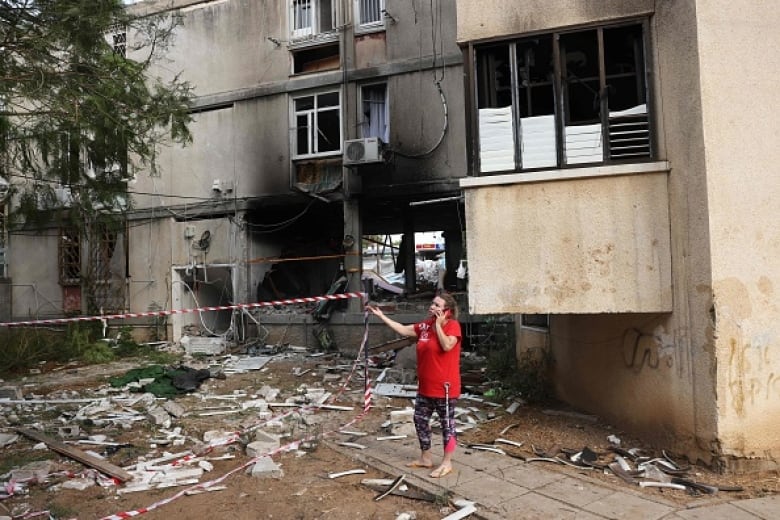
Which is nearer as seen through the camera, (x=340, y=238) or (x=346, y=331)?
A: (x=346, y=331)

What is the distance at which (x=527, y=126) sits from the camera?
641 centimetres

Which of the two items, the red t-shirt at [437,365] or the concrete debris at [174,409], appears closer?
the red t-shirt at [437,365]

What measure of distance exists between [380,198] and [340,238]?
3.21 meters

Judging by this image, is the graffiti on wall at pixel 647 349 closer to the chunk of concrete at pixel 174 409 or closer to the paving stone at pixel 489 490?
the paving stone at pixel 489 490

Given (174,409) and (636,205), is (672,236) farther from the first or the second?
(174,409)

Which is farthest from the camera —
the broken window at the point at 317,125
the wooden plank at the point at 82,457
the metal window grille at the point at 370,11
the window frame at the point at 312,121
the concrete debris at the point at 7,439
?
the broken window at the point at 317,125

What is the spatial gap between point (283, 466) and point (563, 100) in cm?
508

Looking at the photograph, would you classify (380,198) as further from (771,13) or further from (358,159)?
(771,13)

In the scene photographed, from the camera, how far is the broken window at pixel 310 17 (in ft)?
50.6

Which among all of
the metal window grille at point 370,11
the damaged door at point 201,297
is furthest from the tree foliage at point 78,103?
the damaged door at point 201,297

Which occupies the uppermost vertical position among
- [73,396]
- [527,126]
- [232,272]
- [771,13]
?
[771,13]

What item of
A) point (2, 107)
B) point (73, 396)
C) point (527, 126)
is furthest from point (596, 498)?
point (73, 396)

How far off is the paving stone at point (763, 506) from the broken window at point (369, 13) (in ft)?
43.5

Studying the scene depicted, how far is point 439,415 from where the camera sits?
525 centimetres
